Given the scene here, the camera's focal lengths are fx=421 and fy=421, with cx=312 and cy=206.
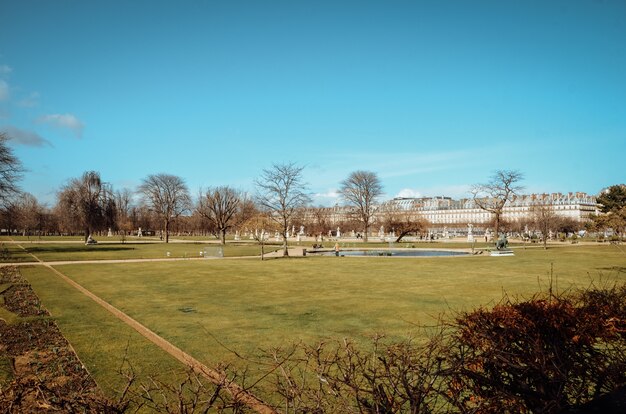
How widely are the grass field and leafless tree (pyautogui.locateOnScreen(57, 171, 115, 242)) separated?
128ft

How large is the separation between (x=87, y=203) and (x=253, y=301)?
58.2 metres

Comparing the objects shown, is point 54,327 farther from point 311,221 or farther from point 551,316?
point 311,221

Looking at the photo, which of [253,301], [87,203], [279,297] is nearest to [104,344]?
[253,301]

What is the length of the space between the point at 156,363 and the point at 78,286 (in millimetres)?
14411

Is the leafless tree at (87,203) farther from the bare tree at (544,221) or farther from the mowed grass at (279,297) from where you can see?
the bare tree at (544,221)

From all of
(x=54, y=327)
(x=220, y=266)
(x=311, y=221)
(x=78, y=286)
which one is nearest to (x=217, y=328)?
(x=54, y=327)

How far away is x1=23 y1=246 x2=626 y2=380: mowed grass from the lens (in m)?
11.3

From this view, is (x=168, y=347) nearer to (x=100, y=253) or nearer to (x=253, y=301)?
(x=253, y=301)

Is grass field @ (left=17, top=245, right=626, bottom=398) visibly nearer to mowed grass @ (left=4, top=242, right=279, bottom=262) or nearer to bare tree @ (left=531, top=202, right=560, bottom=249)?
mowed grass @ (left=4, top=242, right=279, bottom=262)

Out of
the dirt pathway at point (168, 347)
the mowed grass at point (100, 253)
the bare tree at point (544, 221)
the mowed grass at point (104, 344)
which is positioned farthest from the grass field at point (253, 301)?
the bare tree at point (544, 221)

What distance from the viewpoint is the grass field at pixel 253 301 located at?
10.7 metres

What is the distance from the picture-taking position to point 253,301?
661 inches

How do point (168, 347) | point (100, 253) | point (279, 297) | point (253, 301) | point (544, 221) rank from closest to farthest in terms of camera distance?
point (168, 347)
point (253, 301)
point (279, 297)
point (100, 253)
point (544, 221)

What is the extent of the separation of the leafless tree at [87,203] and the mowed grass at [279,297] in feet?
128
